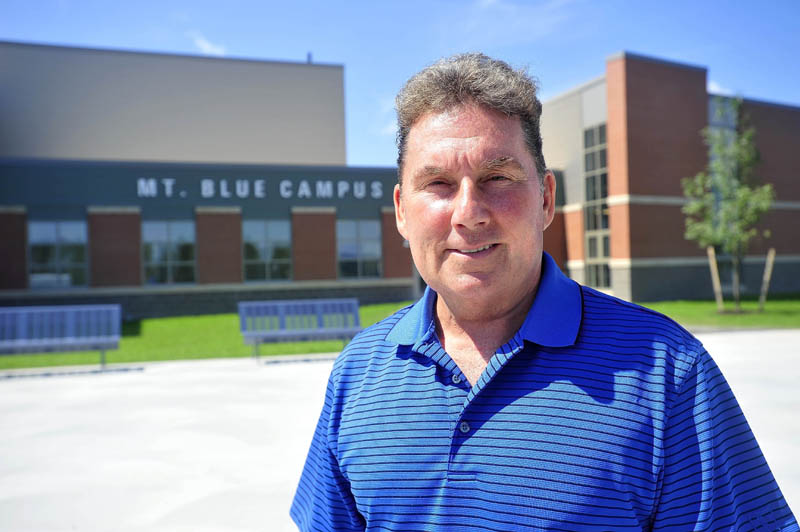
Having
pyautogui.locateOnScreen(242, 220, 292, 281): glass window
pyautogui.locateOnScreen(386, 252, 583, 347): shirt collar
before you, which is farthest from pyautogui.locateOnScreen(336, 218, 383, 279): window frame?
pyautogui.locateOnScreen(386, 252, 583, 347): shirt collar

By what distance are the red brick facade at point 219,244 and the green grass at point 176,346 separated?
3784 mm

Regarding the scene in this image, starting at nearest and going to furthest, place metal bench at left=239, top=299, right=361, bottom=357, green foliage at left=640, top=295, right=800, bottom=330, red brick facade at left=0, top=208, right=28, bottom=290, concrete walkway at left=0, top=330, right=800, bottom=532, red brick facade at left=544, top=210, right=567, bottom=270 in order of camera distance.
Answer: concrete walkway at left=0, top=330, right=800, bottom=532, metal bench at left=239, top=299, right=361, bottom=357, green foliage at left=640, top=295, right=800, bottom=330, red brick facade at left=0, top=208, right=28, bottom=290, red brick facade at left=544, top=210, right=567, bottom=270

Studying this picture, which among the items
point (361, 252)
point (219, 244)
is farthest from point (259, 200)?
point (361, 252)

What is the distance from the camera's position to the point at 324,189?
2944cm

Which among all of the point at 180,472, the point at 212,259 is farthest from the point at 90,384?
the point at 212,259

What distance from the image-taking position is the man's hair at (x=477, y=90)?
1685mm

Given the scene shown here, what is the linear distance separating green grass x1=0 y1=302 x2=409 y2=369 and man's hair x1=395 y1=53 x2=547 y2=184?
1301cm

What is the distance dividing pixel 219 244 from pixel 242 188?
99.2 inches

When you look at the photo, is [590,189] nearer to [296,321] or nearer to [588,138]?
[588,138]

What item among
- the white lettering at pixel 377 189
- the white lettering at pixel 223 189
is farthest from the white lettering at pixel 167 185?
the white lettering at pixel 377 189

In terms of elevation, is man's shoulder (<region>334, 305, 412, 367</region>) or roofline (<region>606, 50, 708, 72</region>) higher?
roofline (<region>606, 50, 708, 72</region>)

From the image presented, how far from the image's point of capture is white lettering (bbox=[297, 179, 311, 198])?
29.1m

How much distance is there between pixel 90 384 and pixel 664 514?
10728 mm

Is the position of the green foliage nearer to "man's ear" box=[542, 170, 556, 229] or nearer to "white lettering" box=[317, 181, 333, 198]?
"white lettering" box=[317, 181, 333, 198]
